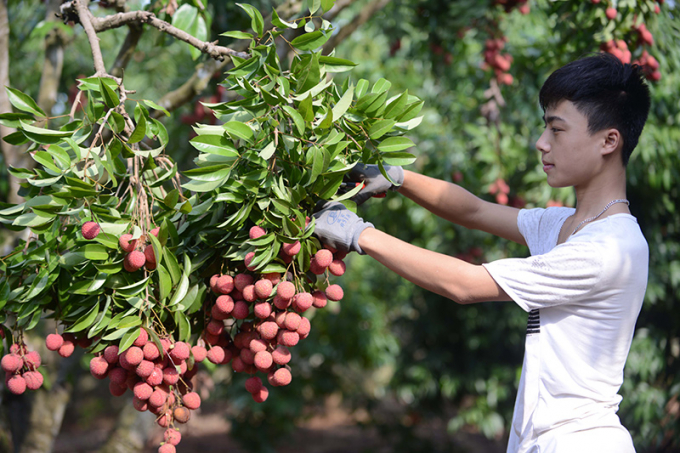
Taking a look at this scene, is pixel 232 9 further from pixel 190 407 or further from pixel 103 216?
pixel 190 407

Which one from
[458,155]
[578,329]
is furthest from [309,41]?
[458,155]

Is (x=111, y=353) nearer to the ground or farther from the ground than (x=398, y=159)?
nearer to the ground

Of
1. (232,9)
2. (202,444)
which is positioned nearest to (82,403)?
(202,444)

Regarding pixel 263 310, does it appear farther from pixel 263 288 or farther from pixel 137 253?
pixel 137 253

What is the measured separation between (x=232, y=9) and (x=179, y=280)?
6.64ft

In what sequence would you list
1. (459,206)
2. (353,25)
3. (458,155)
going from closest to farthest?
1. (459,206)
2. (353,25)
3. (458,155)

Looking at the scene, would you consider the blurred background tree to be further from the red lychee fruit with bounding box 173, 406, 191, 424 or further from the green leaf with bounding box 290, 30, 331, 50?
the red lychee fruit with bounding box 173, 406, 191, 424

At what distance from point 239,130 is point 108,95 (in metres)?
0.28

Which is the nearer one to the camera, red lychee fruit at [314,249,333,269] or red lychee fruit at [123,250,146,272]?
red lychee fruit at [123,250,146,272]

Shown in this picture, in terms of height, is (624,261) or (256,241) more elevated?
(624,261)

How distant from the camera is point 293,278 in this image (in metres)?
1.15

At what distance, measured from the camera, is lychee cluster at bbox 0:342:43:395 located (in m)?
1.13

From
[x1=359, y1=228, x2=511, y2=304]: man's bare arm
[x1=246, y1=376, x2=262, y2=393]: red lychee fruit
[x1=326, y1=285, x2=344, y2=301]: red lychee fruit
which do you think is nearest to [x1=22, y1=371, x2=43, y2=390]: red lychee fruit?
[x1=246, y1=376, x2=262, y2=393]: red lychee fruit

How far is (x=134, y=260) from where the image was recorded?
990 mm
